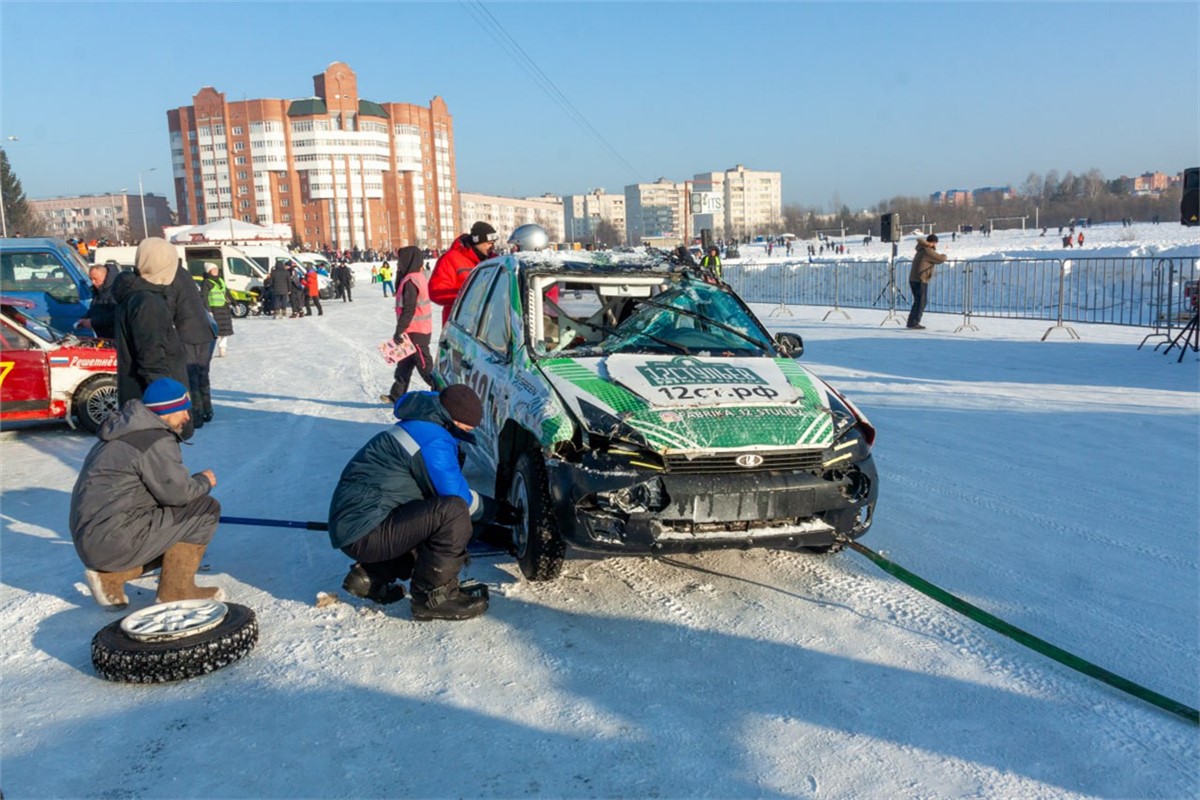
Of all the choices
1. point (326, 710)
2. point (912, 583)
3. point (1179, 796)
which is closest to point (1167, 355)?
point (912, 583)

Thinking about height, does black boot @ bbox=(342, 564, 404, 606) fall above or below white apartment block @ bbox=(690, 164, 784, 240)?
below

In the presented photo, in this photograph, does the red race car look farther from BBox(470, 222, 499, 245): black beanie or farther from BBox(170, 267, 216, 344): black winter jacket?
BBox(470, 222, 499, 245): black beanie

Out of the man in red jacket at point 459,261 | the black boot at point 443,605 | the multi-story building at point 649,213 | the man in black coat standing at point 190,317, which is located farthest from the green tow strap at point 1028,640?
the multi-story building at point 649,213

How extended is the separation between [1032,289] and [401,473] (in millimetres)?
20089

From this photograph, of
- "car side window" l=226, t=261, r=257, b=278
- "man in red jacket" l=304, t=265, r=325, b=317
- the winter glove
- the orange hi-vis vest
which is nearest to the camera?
the winter glove

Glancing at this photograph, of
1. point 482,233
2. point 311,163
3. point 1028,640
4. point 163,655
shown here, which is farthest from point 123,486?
point 311,163

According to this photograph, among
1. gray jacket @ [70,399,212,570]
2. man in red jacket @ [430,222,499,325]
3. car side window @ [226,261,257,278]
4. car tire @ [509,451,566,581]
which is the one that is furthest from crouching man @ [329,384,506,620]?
car side window @ [226,261,257,278]

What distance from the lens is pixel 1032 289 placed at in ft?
68.3

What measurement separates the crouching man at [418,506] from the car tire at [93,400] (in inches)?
240

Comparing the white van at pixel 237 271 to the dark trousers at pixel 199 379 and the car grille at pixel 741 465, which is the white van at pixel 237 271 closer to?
the dark trousers at pixel 199 379

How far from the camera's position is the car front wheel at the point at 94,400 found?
9133 millimetres

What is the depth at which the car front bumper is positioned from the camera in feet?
13.6

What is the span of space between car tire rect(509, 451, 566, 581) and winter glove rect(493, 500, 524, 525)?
0.29ft

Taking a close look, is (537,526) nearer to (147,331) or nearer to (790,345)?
(790,345)
